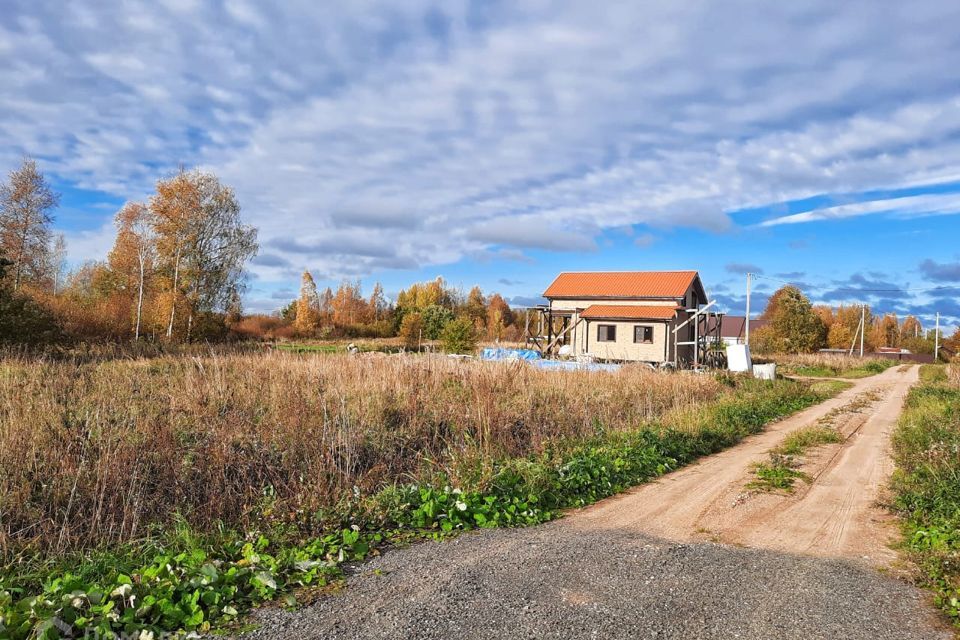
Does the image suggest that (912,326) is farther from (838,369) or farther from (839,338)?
(838,369)

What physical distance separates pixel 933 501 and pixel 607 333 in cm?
2595

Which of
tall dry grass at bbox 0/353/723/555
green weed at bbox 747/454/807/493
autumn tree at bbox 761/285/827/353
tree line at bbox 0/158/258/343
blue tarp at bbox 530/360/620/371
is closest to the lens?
tall dry grass at bbox 0/353/723/555

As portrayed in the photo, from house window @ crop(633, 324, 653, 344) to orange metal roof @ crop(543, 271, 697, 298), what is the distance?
1.94m

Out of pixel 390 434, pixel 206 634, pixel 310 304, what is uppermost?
pixel 310 304

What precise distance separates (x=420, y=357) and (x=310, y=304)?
45726 millimetres

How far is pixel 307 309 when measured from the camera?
177 ft

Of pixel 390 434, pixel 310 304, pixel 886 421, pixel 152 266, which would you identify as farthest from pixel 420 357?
pixel 310 304

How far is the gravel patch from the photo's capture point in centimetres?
372

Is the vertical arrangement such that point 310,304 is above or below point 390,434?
above

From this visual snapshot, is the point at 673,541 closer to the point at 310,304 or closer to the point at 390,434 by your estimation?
the point at 390,434

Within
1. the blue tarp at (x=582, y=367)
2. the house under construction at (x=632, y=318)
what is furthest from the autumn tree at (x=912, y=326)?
the blue tarp at (x=582, y=367)

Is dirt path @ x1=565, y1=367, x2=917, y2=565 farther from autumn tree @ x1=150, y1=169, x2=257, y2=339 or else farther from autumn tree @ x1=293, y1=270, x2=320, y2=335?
autumn tree @ x1=293, y1=270, x2=320, y2=335

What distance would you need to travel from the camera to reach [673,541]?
5449 mm

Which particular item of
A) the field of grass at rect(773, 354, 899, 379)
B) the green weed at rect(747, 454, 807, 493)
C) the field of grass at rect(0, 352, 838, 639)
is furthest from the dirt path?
the field of grass at rect(773, 354, 899, 379)
